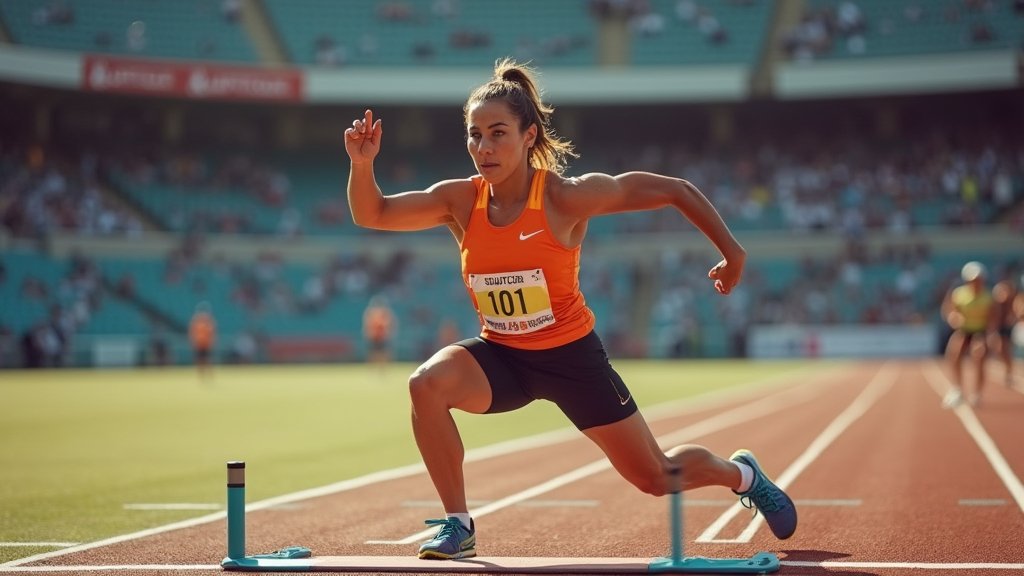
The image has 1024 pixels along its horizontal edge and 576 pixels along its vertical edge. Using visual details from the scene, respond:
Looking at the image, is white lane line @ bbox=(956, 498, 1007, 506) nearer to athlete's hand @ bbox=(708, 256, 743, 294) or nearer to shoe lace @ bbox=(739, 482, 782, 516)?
shoe lace @ bbox=(739, 482, 782, 516)

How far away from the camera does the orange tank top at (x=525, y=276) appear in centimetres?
537

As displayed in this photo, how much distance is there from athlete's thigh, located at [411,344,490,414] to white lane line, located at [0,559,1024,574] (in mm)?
953

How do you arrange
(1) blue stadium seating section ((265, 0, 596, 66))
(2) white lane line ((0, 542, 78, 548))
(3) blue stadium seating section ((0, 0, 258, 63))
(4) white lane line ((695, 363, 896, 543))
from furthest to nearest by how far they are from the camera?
1. (1) blue stadium seating section ((265, 0, 596, 66))
2. (3) blue stadium seating section ((0, 0, 258, 63))
3. (4) white lane line ((695, 363, 896, 543))
4. (2) white lane line ((0, 542, 78, 548))

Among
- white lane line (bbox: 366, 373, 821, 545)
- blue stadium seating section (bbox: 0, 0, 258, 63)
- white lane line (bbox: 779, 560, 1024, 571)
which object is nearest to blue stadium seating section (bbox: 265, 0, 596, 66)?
blue stadium seating section (bbox: 0, 0, 258, 63)

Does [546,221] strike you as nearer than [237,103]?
Yes

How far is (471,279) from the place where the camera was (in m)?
5.47

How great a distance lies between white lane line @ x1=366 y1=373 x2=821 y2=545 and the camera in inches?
304

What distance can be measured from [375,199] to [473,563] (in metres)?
1.74

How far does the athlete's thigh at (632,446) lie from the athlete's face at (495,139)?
126cm

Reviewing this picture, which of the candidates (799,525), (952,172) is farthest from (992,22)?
(799,525)

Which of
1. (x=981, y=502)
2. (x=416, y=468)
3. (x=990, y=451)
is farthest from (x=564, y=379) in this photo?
(x=990, y=451)

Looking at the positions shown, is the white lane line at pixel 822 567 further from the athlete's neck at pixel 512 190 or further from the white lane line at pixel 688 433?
the athlete's neck at pixel 512 190

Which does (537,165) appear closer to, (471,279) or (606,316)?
(471,279)

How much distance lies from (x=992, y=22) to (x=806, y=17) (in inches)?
274
